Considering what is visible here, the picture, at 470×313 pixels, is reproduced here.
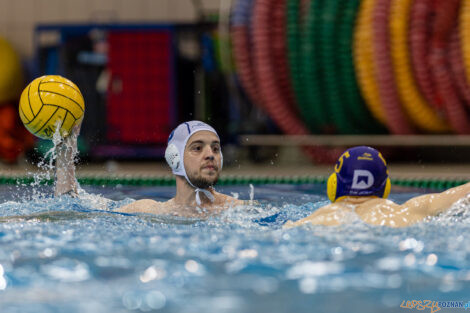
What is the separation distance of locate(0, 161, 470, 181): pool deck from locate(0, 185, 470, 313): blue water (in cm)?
271

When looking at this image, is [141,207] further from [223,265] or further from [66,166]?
[223,265]

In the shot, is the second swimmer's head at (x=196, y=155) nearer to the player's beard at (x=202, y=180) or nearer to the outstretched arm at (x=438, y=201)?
the player's beard at (x=202, y=180)

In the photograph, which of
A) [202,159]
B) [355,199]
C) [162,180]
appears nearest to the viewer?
[355,199]

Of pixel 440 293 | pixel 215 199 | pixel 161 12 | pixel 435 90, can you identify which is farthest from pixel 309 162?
pixel 440 293

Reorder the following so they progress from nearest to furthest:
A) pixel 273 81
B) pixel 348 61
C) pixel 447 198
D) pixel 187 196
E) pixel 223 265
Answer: pixel 223 265
pixel 447 198
pixel 187 196
pixel 348 61
pixel 273 81

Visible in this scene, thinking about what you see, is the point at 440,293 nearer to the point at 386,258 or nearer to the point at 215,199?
the point at 386,258

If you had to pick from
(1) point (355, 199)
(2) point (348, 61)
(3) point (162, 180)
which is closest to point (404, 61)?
(2) point (348, 61)

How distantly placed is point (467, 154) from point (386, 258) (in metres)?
5.73

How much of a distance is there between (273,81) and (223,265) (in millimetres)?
4406

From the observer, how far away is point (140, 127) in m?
6.97

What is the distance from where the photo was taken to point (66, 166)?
Result: 321 centimetres

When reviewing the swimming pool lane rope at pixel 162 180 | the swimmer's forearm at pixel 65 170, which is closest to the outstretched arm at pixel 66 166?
the swimmer's forearm at pixel 65 170

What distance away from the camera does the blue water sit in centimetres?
185

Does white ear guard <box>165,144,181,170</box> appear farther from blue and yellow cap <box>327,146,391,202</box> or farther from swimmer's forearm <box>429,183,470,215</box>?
swimmer's forearm <box>429,183,470,215</box>
